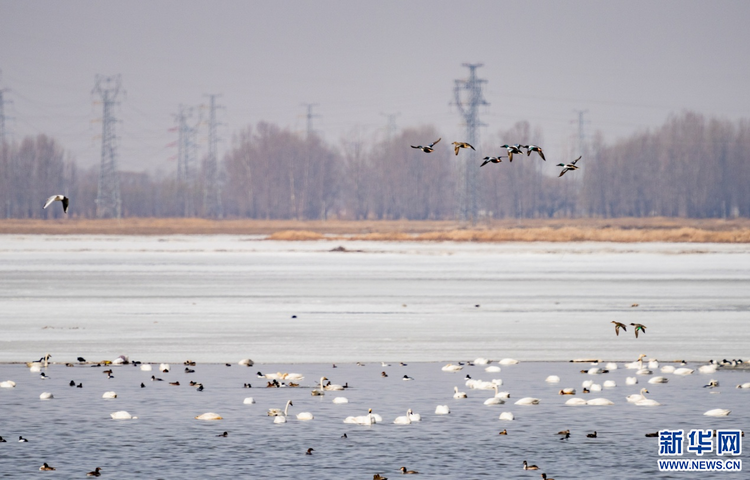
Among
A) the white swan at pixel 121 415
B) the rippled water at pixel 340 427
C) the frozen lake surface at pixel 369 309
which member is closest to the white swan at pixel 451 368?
the rippled water at pixel 340 427

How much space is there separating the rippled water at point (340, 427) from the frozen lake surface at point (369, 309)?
7.30 ft

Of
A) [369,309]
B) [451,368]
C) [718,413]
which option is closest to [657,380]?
[718,413]

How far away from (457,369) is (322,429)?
3.93m

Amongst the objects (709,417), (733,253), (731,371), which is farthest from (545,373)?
(733,253)

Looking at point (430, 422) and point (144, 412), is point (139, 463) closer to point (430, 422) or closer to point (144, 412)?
point (144, 412)

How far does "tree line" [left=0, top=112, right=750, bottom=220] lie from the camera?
13462 centimetres

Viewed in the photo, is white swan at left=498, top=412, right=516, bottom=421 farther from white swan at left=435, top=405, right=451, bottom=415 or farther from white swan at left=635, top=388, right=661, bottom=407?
white swan at left=635, top=388, right=661, bottom=407

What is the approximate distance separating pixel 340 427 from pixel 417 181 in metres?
136

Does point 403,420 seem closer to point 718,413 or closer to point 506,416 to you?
point 506,416

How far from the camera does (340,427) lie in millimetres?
10461

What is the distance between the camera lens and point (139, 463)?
9.00m

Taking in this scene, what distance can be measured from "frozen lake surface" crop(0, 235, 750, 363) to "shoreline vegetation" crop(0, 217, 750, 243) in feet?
79.6

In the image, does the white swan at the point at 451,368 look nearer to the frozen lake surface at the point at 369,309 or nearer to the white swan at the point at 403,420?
the frozen lake surface at the point at 369,309

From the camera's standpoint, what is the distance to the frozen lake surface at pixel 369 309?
16234mm
